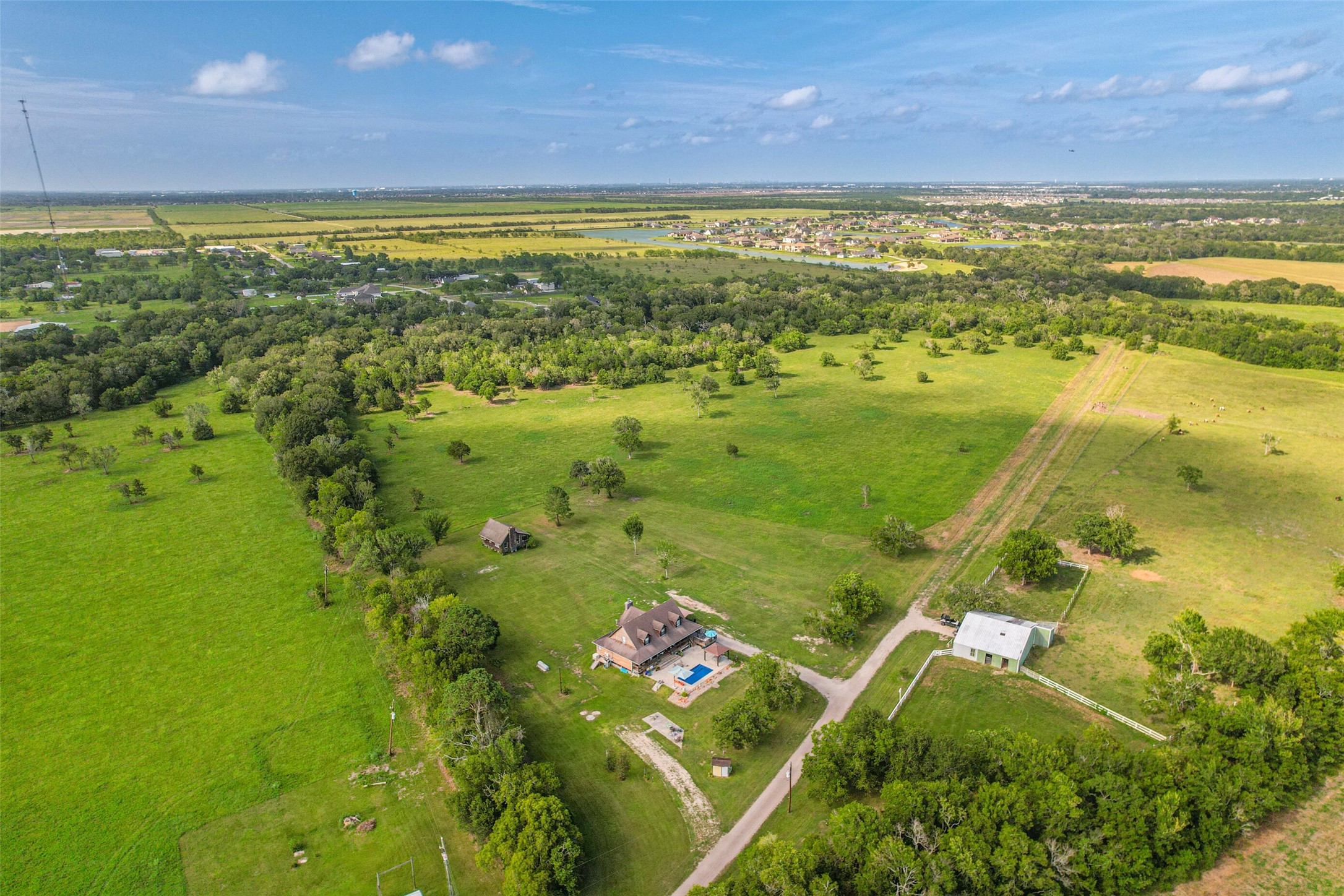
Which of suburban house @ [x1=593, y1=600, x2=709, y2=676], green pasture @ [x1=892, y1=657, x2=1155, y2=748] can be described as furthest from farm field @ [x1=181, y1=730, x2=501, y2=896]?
green pasture @ [x1=892, y1=657, x2=1155, y2=748]

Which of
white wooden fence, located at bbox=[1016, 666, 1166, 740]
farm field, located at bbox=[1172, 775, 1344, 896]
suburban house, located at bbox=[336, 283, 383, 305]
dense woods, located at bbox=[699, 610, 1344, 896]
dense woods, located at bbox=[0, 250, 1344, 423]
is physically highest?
suburban house, located at bbox=[336, 283, 383, 305]

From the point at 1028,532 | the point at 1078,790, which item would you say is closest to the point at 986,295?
the point at 1028,532

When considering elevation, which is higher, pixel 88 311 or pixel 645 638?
pixel 88 311

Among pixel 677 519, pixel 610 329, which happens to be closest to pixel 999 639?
pixel 677 519

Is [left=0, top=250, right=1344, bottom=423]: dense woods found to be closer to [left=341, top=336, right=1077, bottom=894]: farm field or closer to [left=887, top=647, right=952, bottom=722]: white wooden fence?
[left=341, top=336, right=1077, bottom=894]: farm field

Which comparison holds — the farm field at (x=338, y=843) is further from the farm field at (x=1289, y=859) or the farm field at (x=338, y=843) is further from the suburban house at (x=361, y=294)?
the suburban house at (x=361, y=294)

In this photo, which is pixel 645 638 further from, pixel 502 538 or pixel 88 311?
pixel 88 311

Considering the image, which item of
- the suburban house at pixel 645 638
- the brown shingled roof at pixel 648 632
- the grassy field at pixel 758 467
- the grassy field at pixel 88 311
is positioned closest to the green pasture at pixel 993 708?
the grassy field at pixel 758 467
